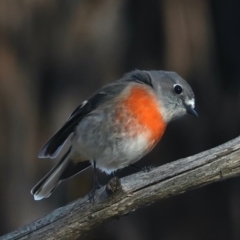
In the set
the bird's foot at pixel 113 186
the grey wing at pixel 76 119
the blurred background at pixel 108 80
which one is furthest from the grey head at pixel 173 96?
the blurred background at pixel 108 80

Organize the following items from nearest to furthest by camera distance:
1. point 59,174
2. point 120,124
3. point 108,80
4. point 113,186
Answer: point 113,186, point 120,124, point 59,174, point 108,80

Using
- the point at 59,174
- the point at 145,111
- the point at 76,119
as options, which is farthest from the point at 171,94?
the point at 59,174

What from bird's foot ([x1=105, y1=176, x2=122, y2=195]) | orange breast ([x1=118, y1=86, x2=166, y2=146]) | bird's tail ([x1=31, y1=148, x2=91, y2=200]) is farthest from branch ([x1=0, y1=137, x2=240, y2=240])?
bird's tail ([x1=31, y1=148, x2=91, y2=200])

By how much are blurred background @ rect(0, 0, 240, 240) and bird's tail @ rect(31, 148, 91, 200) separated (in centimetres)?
152

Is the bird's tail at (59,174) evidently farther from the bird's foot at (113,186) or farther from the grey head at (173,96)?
the bird's foot at (113,186)

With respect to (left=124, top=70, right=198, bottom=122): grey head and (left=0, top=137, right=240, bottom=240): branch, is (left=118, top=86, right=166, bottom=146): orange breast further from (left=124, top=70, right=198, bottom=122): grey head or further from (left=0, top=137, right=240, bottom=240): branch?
(left=0, top=137, right=240, bottom=240): branch

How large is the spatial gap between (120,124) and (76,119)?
39 cm

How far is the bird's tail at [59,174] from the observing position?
14.4ft

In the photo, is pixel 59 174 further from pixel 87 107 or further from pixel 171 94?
pixel 171 94

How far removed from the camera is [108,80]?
19.9 feet

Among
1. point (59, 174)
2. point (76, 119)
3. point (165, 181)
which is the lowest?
point (59, 174)

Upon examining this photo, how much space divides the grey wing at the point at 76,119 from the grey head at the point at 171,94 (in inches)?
5.8

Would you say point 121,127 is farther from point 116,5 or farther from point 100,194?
point 116,5

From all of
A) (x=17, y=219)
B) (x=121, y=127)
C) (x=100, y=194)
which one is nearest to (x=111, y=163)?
(x=121, y=127)
